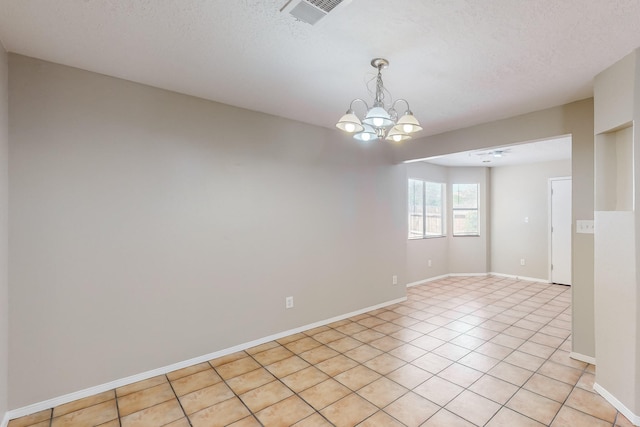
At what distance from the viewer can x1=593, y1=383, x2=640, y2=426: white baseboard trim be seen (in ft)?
6.44

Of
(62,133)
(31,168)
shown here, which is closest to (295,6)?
(62,133)

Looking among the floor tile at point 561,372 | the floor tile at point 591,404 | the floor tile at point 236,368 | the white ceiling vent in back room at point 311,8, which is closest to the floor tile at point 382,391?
the floor tile at point 236,368

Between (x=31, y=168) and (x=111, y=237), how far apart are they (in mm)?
703

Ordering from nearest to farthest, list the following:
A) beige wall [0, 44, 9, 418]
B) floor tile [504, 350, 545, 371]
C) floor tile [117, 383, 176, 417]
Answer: beige wall [0, 44, 9, 418]
floor tile [117, 383, 176, 417]
floor tile [504, 350, 545, 371]

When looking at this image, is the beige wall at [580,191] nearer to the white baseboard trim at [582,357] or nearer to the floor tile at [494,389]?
the white baseboard trim at [582,357]

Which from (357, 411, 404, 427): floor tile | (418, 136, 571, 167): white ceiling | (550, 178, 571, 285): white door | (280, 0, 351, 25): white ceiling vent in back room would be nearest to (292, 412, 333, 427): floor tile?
(357, 411, 404, 427): floor tile

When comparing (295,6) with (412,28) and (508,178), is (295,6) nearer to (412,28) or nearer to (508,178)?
(412,28)

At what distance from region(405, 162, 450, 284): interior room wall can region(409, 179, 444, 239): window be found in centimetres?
12

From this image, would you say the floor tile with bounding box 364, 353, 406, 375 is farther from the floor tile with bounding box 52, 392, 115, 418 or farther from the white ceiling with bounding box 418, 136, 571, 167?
the white ceiling with bounding box 418, 136, 571, 167

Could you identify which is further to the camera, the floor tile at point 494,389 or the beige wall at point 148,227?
the floor tile at point 494,389

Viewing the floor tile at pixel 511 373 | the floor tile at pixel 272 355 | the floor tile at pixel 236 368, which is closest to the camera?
the floor tile at pixel 511 373

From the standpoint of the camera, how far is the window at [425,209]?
6.00 metres

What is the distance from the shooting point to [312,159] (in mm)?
3676

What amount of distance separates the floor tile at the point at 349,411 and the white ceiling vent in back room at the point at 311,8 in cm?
253
